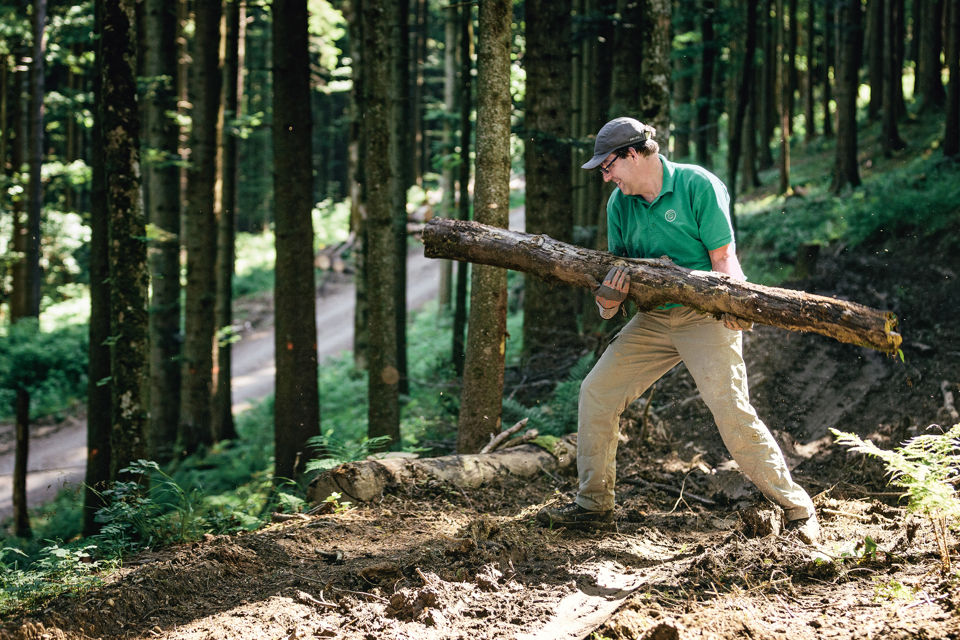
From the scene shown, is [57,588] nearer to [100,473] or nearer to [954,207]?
[100,473]

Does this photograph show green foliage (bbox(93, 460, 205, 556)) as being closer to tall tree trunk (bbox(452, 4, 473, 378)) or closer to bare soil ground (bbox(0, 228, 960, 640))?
bare soil ground (bbox(0, 228, 960, 640))

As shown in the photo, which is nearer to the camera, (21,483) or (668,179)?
(668,179)

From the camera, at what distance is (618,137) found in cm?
488

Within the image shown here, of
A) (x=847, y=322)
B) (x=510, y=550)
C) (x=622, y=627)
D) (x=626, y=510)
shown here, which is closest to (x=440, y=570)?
(x=510, y=550)

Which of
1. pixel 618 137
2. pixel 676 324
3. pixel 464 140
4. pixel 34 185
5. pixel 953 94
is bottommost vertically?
pixel 676 324

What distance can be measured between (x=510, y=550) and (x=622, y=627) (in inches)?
52.2

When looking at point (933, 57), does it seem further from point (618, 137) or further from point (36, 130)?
point (36, 130)

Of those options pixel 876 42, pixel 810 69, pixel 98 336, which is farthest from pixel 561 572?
pixel 810 69

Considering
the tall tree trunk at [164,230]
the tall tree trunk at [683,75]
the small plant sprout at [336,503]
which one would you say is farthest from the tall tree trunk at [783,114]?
the small plant sprout at [336,503]

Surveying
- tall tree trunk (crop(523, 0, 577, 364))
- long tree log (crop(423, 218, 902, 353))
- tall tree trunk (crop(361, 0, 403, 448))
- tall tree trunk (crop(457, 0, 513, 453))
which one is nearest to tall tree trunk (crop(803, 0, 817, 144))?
tall tree trunk (crop(523, 0, 577, 364))

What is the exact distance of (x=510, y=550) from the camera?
496 centimetres

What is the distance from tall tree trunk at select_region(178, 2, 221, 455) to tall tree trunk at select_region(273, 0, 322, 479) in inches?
156

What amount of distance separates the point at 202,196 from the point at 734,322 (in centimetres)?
1095

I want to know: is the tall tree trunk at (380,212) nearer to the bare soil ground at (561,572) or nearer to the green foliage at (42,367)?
the bare soil ground at (561,572)
